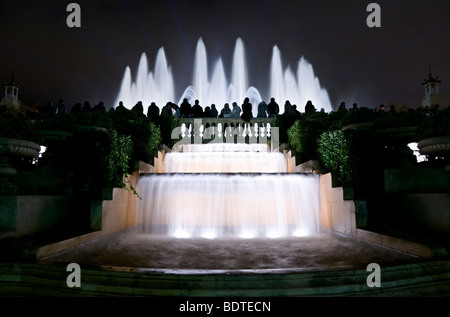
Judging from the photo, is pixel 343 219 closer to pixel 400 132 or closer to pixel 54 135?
pixel 400 132

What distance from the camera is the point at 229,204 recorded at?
10.8m

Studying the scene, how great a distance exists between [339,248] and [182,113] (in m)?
18.7

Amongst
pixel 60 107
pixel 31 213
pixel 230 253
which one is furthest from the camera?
pixel 60 107

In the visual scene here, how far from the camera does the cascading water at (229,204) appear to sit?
34.4ft

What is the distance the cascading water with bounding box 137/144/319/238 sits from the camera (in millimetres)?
10500

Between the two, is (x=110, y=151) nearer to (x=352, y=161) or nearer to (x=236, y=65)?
(x=352, y=161)

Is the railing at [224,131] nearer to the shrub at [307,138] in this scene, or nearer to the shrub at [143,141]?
the shrub at [143,141]

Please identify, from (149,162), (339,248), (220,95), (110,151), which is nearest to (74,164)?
(110,151)

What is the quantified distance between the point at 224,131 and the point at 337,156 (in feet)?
41.6

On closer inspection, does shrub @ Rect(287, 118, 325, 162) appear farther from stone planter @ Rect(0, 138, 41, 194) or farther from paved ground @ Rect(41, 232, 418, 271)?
stone planter @ Rect(0, 138, 41, 194)

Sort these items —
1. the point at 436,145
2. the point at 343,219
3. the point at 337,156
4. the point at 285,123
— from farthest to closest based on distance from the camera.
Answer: the point at 285,123
the point at 337,156
the point at 343,219
the point at 436,145

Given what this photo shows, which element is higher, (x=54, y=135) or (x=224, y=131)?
(x=224, y=131)

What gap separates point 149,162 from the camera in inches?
544

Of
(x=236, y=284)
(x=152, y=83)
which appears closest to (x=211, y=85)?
(x=152, y=83)
